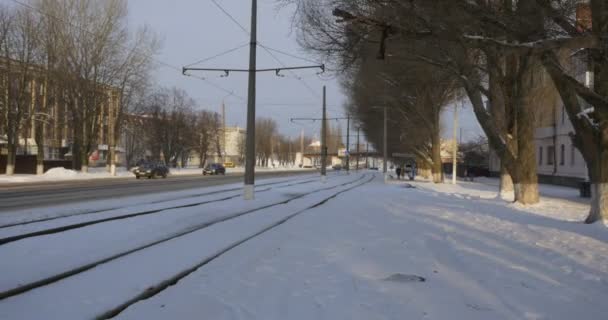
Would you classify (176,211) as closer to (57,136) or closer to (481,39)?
(481,39)

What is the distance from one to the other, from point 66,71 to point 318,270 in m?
40.8

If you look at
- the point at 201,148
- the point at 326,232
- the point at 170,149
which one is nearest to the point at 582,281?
the point at 326,232

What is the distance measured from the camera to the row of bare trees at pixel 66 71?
134ft

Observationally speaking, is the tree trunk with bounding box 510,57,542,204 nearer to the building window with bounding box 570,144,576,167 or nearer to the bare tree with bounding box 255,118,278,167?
the building window with bounding box 570,144,576,167

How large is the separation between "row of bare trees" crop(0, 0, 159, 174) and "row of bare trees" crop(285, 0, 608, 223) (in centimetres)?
2932

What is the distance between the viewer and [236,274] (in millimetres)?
7480

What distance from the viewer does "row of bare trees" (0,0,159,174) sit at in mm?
40844

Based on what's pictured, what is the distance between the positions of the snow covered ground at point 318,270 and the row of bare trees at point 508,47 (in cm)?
273

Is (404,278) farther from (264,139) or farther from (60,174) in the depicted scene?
(264,139)

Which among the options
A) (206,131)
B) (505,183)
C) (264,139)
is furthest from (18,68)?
(264,139)

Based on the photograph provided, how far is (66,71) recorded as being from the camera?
1709 inches

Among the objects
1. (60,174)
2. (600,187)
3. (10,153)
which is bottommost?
(60,174)

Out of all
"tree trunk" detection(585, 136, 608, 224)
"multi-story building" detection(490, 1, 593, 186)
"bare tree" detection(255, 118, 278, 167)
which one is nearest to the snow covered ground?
"tree trunk" detection(585, 136, 608, 224)

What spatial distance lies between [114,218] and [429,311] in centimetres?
1000
